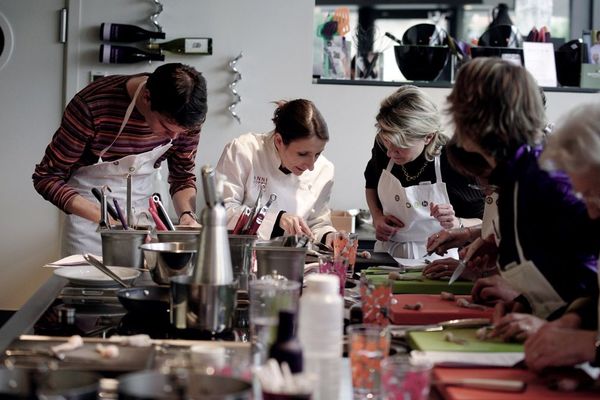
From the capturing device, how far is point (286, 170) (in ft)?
12.2

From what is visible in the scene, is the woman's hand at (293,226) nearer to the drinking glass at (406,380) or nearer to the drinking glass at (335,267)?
the drinking glass at (335,267)

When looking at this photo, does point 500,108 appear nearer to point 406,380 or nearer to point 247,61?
point 406,380

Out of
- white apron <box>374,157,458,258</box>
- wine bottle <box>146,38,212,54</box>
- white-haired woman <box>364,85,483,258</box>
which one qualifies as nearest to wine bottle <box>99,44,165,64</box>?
wine bottle <box>146,38,212,54</box>

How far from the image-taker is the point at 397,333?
1815 mm

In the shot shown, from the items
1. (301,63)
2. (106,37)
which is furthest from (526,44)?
(106,37)

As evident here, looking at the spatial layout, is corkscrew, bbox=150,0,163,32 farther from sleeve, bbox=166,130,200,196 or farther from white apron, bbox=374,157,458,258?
white apron, bbox=374,157,458,258

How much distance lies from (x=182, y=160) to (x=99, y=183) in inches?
14.5

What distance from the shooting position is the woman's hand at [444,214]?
3.32 metres

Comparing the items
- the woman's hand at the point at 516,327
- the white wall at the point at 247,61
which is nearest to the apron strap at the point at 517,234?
the woman's hand at the point at 516,327

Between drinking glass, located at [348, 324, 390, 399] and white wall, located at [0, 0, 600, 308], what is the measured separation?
10.4ft

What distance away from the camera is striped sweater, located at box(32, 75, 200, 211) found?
10.7 feet

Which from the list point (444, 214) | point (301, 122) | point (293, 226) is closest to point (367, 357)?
point (293, 226)

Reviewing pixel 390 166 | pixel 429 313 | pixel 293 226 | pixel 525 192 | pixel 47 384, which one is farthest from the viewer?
pixel 390 166

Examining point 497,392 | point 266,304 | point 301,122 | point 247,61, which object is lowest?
point 497,392
